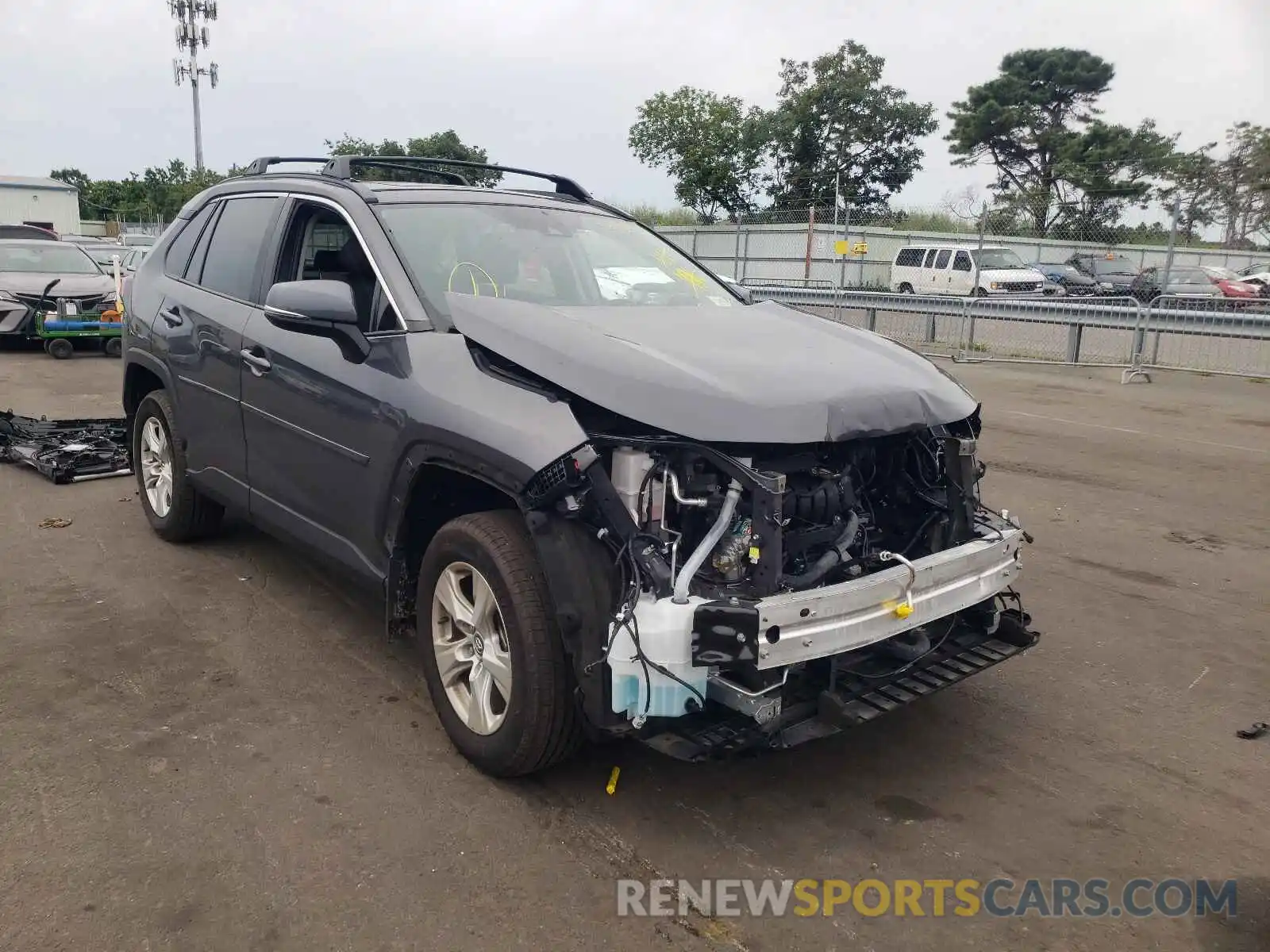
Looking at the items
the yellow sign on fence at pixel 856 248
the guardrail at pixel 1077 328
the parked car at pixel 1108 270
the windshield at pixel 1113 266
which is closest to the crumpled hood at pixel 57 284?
the guardrail at pixel 1077 328

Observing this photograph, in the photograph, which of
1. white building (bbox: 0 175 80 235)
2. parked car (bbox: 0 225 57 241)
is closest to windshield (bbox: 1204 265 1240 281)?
parked car (bbox: 0 225 57 241)

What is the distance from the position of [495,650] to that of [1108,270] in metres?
26.7

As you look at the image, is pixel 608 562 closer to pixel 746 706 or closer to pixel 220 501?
pixel 746 706

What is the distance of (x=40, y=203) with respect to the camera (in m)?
52.2

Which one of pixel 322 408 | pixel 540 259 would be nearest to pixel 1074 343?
pixel 540 259

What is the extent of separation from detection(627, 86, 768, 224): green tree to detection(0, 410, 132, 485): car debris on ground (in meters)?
36.9

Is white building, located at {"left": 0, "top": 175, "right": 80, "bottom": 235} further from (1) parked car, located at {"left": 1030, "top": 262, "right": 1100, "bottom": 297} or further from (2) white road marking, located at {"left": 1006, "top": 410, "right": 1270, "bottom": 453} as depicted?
(2) white road marking, located at {"left": 1006, "top": 410, "right": 1270, "bottom": 453}

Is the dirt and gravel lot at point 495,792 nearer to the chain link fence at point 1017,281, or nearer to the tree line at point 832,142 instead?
the chain link fence at point 1017,281

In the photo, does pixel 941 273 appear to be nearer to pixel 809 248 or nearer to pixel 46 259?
pixel 809 248

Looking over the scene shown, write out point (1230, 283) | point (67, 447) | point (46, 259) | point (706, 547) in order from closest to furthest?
1. point (706, 547)
2. point (67, 447)
3. point (46, 259)
4. point (1230, 283)

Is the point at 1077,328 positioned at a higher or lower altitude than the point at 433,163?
lower

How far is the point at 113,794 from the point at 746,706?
2020 mm

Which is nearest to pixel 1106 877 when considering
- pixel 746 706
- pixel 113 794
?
pixel 746 706

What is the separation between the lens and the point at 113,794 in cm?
321
